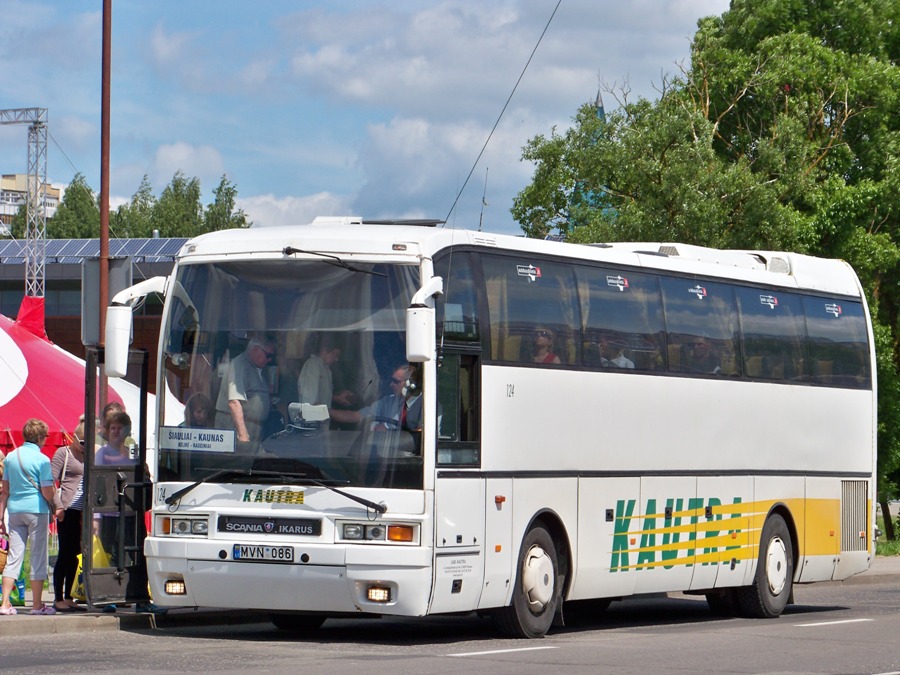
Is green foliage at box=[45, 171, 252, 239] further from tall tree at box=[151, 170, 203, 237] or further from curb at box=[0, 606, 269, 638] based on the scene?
curb at box=[0, 606, 269, 638]

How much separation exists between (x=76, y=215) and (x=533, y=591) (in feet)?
360

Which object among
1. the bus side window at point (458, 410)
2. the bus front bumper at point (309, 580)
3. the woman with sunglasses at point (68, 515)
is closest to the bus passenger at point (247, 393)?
the bus front bumper at point (309, 580)

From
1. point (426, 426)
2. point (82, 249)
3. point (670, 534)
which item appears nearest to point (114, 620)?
point (426, 426)

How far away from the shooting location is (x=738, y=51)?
3388 cm

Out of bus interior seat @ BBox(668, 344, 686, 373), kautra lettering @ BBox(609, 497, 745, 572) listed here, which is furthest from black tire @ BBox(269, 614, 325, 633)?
bus interior seat @ BBox(668, 344, 686, 373)

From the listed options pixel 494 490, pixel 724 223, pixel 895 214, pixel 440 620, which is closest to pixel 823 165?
pixel 895 214

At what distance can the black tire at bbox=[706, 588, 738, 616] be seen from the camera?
18.8 meters

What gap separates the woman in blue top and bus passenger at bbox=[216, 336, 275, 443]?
2.36 meters

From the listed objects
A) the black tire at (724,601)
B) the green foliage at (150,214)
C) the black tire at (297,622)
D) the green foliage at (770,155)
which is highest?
the green foliage at (150,214)

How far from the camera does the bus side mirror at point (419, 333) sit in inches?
492

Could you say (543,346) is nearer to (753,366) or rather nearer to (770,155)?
(753,366)

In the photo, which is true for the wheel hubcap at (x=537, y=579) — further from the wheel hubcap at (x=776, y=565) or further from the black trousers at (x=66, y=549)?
the wheel hubcap at (x=776, y=565)

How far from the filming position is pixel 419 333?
493 inches

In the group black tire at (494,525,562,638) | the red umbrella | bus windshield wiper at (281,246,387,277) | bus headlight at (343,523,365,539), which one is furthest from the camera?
the red umbrella
